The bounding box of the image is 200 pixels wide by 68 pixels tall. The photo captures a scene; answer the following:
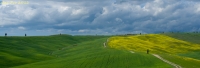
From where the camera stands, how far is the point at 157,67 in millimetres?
76625

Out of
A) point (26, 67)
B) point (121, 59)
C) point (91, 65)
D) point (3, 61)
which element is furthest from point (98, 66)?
point (3, 61)

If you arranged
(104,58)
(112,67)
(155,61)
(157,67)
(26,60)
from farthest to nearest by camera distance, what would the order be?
(26,60), (104,58), (155,61), (112,67), (157,67)

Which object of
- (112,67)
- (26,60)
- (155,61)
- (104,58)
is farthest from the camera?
Result: (26,60)

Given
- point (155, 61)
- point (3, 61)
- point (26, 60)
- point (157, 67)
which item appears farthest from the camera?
point (26, 60)

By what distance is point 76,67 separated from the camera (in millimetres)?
83312

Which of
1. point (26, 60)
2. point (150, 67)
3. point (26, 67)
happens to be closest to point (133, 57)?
point (150, 67)

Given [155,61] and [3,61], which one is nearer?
[155,61]

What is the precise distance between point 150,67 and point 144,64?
23.2 feet

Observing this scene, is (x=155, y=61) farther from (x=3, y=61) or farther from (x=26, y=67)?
(x=3, y=61)

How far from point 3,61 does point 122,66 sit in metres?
42.7

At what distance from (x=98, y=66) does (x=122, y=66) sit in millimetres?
6558

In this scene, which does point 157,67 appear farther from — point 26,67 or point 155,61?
point 26,67

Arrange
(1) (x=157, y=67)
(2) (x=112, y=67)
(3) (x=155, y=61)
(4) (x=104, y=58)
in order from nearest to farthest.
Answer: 1. (1) (x=157, y=67)
2. (2) (x=112, y=67)
3. (3) (x=155, y=61)
4. (4) (x=104, y=58)

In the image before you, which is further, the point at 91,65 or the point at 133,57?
the point at 133,57
